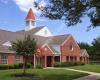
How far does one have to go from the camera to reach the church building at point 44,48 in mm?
46375

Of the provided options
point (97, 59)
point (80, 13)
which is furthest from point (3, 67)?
point (97, 59)

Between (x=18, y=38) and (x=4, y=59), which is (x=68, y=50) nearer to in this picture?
(x=18, y=38)

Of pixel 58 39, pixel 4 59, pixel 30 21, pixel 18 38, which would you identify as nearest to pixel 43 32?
pixel 58 39

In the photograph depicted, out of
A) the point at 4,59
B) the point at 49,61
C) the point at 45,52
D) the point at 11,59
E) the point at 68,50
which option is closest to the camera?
the point at 4,59

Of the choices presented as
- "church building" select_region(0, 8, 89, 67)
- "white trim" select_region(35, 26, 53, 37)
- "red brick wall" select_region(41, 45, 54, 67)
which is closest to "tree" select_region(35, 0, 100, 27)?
"church building" select_region(0, 8, 89, 67)

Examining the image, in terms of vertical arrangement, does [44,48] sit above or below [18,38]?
below

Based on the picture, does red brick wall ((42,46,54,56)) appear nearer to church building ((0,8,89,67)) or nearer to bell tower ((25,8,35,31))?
church building ((0,8,89,67))

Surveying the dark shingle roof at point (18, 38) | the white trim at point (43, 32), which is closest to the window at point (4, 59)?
the dark shingle roof at point (18, 38)

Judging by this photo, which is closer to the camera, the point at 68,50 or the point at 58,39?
the point at 68,50

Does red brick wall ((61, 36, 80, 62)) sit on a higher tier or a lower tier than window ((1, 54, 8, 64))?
higher

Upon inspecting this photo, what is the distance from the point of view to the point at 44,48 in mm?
51562

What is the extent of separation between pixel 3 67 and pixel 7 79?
58.1 ft

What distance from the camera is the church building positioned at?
152 feet

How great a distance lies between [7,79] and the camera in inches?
947
